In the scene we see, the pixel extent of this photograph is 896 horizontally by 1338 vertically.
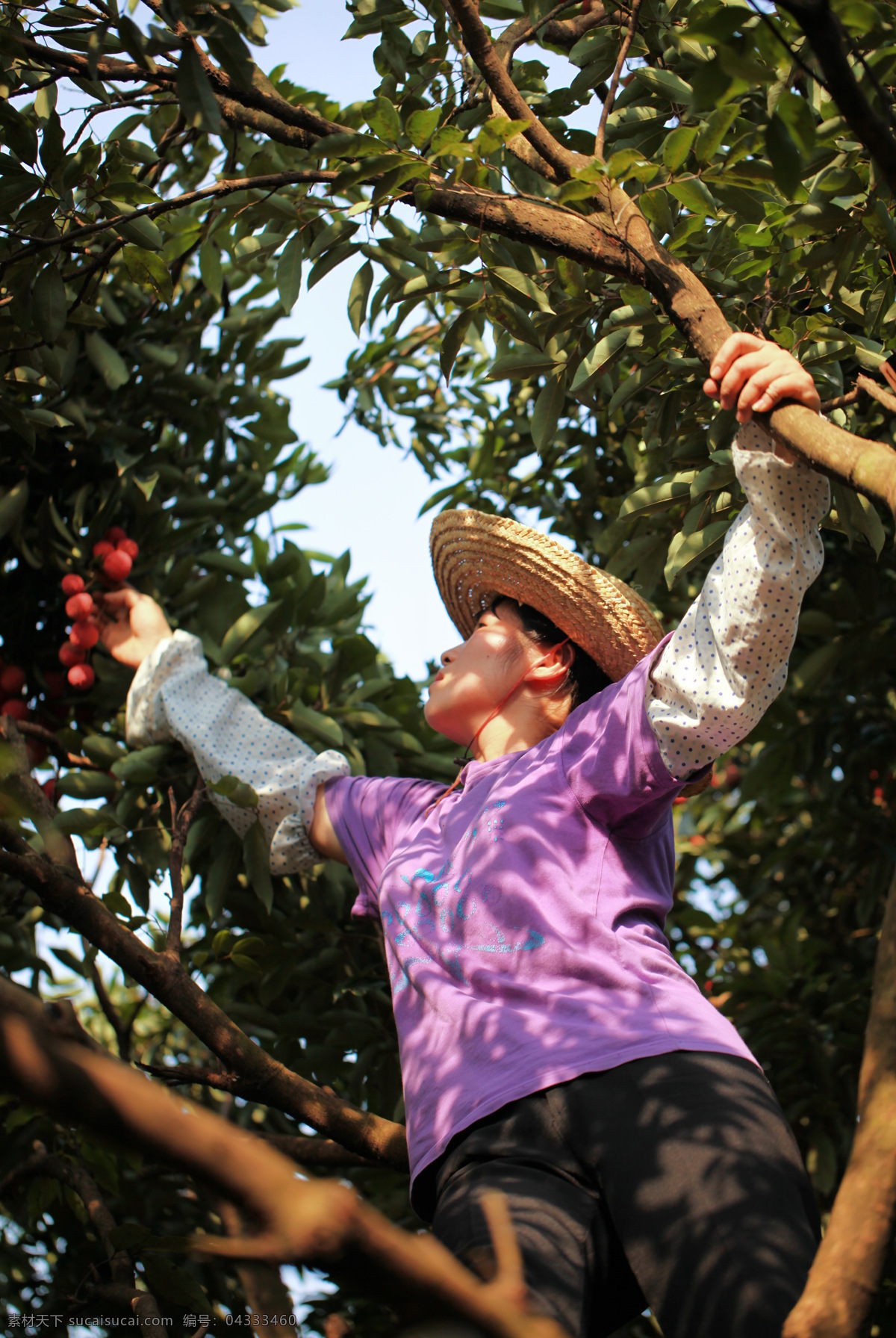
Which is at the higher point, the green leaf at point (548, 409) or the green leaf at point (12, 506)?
the green leaf at point (12, 506)

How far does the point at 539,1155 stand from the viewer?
4.23 feet

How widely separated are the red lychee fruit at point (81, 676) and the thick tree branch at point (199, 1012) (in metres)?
0.90

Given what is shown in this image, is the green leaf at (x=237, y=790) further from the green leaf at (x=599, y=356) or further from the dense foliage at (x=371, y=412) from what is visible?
the green leaf at (x=599, y=356)

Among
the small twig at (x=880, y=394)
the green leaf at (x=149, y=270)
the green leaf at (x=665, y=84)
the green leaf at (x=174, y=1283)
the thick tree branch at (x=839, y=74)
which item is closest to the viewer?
the thick tree branch at (x=839, y=74)

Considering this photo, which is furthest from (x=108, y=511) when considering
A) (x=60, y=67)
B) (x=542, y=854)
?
(x=542, y=854)

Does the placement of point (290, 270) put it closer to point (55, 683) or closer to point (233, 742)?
point (233, 742)

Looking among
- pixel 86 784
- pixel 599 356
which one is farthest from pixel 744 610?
pixel 86 784

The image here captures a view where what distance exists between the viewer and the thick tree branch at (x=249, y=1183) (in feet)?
1.41

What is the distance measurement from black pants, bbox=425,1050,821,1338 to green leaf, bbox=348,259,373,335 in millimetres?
1249

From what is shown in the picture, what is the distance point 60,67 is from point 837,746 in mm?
2487

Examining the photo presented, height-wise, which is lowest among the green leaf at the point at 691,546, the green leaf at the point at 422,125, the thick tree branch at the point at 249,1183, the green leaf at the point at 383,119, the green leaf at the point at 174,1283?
the green leaf at the point at 174,1283

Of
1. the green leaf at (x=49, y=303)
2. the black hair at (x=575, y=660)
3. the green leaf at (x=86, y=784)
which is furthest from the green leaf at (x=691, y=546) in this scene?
the green leaf at (x=86, y=784)

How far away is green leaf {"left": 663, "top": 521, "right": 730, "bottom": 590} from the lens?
1.68 m

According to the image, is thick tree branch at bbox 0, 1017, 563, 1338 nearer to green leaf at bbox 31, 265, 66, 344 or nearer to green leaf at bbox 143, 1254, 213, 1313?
green leaf at bbox 143, 1254, 213, 1313
